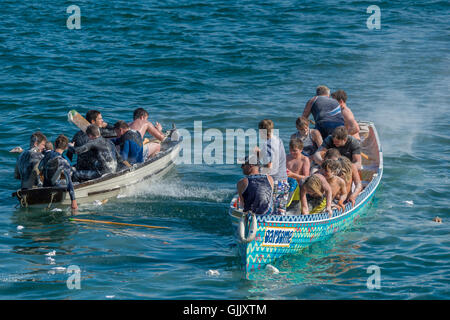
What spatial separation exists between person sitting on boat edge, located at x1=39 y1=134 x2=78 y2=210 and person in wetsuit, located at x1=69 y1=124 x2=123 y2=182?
631 mm

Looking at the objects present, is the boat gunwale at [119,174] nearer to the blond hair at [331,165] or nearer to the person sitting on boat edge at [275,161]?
the person sitting on boat edge at [275,161]

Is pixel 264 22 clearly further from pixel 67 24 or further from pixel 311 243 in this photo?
pixel 311 243

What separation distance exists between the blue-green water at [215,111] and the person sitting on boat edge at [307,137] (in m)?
1.94

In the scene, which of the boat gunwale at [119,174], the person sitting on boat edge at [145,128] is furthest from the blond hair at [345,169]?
the person sitting on boat edge at [145,128]

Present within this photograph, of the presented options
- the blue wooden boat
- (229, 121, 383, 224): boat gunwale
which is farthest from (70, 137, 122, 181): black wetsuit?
the blue wooden boat

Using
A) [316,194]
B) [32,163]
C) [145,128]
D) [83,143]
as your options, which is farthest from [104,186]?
[316,194]

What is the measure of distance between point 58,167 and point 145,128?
363 centimetres

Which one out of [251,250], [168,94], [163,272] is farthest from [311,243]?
[168,94]

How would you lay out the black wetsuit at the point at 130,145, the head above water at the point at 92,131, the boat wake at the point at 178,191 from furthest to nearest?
1. the black wetsuit at the point at 130,145
2. the boat wake at the point at 178,191
3. the head above water at the point at 92,131

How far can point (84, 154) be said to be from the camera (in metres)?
14.7

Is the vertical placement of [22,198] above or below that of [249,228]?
above

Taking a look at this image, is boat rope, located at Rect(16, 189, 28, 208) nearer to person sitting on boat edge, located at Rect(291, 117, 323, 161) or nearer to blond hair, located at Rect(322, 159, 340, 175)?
person sitting on boat edge, located at Rect(291, 117, 323, 161)

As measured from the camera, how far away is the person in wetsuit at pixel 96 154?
47.4ft

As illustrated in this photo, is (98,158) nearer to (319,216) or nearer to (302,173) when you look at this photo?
(302,173)
